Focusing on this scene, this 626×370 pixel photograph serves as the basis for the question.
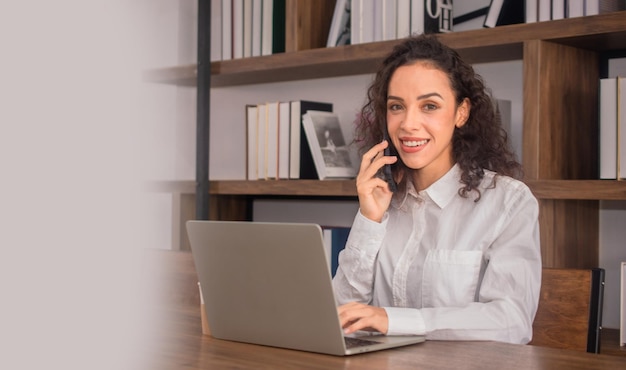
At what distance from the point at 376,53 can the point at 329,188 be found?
469 mm

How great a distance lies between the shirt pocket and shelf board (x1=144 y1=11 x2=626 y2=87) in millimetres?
820

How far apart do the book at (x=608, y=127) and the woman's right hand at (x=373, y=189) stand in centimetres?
70

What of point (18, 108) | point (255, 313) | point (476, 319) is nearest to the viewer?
point (255, 313)

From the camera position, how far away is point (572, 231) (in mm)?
2412

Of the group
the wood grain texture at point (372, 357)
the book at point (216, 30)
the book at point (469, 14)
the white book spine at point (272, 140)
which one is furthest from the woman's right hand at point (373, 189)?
the book at point (216, 30)

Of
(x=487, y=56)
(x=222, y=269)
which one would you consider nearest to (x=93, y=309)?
(x=487, y=56)

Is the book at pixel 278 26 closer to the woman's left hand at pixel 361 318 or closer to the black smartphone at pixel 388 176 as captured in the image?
the black smartphone at pixel 388 176

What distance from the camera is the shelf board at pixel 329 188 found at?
2.17 meters

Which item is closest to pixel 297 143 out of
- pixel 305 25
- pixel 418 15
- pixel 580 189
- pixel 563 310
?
pixel 305 25

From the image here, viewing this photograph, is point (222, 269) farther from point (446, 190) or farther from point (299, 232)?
point (446, 190)

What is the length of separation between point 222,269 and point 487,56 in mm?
1517

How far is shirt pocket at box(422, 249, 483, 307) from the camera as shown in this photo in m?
1.69

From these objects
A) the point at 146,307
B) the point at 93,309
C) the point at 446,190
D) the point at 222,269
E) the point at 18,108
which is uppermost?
the point at 18,108

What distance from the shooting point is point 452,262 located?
1.72m
